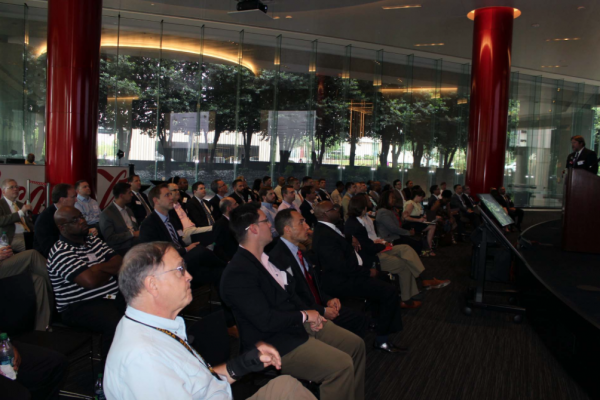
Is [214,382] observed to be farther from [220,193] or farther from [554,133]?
[554,133]

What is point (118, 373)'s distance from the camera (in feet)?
4.80

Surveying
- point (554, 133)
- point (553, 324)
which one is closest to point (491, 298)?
point (553, 324)

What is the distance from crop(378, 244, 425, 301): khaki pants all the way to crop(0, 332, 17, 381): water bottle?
3653 millimetres

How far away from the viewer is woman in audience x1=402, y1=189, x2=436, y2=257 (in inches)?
323

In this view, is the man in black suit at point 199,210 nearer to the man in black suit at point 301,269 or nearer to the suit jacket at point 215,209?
the suit jacket at point 215,209

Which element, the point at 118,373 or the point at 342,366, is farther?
the point at 342,366

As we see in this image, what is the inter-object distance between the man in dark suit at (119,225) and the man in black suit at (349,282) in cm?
224

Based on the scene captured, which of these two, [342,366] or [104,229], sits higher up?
[104,229]

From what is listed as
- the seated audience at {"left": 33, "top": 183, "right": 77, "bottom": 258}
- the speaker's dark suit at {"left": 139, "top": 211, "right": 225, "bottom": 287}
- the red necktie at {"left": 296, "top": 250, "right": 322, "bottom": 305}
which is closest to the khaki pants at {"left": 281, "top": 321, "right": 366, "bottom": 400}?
the red necktie at {"left": 296, "top": 250, "right": 322, "bottom": 305}

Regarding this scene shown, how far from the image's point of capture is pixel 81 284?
3.00 meters

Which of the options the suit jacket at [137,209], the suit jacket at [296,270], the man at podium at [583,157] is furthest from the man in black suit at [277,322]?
the man at podium at [583,157]

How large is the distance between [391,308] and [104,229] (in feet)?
10.7

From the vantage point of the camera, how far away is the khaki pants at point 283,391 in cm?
195

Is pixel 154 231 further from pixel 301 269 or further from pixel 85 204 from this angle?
pixel 85 204
